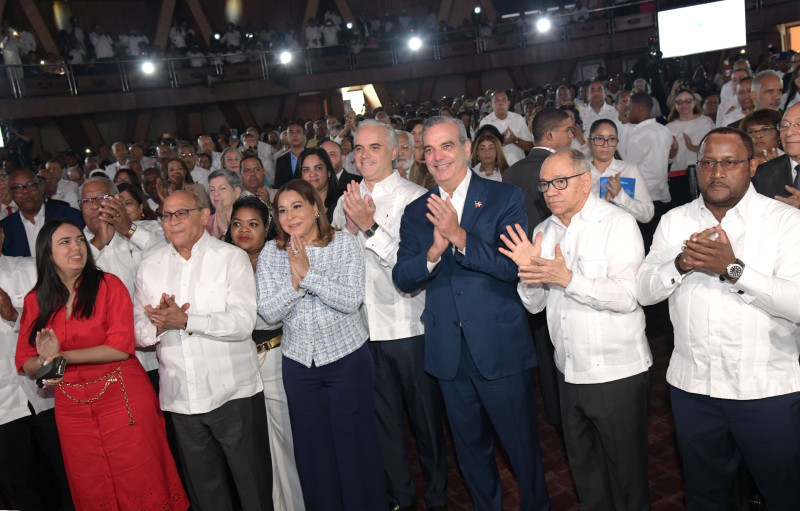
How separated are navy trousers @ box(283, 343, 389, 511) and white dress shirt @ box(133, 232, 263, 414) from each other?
0.28 meters

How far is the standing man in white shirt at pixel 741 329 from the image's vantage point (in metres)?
2.46

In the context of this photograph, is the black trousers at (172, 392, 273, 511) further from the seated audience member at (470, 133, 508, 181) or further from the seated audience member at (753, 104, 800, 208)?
the seated audience member at (753, 104, 800, 208)

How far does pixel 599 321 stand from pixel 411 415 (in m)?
1.34

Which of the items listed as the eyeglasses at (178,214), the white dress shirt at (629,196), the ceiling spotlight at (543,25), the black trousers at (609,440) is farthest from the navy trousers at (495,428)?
the ceiling spotlight at (543,25)

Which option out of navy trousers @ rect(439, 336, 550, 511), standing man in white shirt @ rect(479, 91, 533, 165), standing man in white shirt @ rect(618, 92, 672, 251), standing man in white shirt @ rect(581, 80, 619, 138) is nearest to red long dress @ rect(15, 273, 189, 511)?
navy trousers @ rect(439, 336, 550, 511)

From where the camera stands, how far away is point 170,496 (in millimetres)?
3426

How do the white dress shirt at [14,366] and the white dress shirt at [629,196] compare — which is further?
the white dress shirt at [629,196]

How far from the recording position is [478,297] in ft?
9.96

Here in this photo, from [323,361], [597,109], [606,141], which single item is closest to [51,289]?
[323,361]

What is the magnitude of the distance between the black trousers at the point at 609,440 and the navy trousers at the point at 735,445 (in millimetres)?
182

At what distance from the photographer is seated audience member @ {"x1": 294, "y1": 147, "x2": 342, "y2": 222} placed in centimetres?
431

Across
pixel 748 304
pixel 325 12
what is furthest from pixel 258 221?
pixel 325 12

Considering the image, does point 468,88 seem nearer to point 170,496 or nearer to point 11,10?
A: point 11,10

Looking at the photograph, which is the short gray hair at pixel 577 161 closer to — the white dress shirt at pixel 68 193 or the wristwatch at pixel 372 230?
the wristwatch at pixel 372 230
